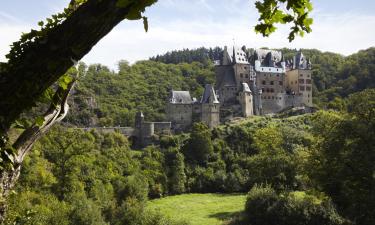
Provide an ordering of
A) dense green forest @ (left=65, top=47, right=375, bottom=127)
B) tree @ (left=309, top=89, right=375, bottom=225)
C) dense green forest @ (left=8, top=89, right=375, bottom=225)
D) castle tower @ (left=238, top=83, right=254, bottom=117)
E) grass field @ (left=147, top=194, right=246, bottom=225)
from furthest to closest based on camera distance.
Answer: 1. dense green forest @ (left=65, top=47, right=375, bottom=127)
2. castle tower @ (left=238, top=83, right=254, bottom=117)
3. grass field @ (left=147, top=194, right=246, bottom=225)
4. dense green forest @ (left=8, top=89, right=375, bottom=225)
5. tree @ (left=309, top=89, right=375, bottom=225)

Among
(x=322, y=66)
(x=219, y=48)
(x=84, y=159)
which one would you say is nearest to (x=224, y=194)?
(x=84, y=159)

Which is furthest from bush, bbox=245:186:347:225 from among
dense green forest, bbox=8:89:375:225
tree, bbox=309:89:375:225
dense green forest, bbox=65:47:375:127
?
dense green forest, bbox=65:47:375:127

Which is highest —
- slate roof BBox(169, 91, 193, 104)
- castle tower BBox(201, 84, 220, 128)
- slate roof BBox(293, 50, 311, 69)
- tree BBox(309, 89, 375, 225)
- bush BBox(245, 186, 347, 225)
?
slate roof BBox(293, 50, 311, 69)

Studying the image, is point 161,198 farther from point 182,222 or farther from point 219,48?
point 219,48

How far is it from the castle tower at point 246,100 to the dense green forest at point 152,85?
14.5 metres

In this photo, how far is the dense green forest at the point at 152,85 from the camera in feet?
226

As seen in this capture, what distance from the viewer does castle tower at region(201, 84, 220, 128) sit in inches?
2429

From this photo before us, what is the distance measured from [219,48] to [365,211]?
113 metres

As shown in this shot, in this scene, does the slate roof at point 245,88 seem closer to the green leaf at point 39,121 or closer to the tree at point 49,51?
the green leaf at point 39,121

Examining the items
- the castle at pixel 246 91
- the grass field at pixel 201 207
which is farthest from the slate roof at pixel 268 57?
the grass field at pixel 201 207

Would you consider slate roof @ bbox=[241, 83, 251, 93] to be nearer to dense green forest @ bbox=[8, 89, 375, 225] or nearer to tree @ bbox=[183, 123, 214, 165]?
dense green forest @ bbox=[8, 89, 375, 225]

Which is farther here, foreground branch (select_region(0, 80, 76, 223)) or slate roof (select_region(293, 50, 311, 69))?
slate roof (select_region(293, 50, 311, 69))

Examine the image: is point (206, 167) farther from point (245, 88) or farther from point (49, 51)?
point (49, 51)

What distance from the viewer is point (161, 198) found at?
4859 centimetres
